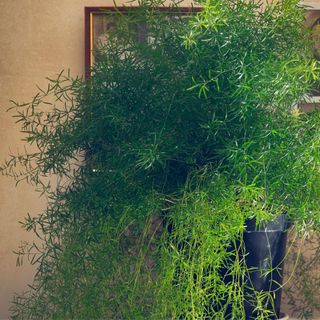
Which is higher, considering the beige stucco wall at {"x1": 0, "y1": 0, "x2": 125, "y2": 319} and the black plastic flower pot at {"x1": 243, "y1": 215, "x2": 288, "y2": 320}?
the beige stucco wall at {"x1": 0, "y1": 0, "x2": 125, "y2": 319}

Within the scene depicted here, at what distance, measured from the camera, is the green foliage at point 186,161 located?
1.06m

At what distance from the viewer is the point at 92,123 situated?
1.21m

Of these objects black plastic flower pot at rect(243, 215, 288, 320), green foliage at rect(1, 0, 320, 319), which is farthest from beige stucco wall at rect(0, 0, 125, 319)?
black plastic flower pot at rect(243, 215, 288, 320)

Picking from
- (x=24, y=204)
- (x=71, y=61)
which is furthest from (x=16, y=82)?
(x=24, y=204)

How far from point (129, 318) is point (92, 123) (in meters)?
0.31

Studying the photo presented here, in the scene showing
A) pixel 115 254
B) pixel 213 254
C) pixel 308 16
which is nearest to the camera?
pixel 213 254

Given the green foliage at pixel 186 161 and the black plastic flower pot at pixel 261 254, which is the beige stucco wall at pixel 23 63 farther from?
the black plastic flower pot at pixel 261 254

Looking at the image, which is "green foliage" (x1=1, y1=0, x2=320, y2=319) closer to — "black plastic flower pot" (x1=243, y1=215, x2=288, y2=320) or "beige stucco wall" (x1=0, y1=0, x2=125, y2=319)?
"black plastic flower pot" (x1=243, y1=215, x2=288, y2=320)

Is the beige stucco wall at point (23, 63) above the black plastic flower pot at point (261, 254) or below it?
above

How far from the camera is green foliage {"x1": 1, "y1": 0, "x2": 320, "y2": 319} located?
3.48ft

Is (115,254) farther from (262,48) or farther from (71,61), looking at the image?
(71,61)

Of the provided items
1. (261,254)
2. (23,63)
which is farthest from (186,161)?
(23,63)

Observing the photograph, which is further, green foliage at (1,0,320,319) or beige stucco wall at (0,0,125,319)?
beige stucco wall at (0,0,125,319)

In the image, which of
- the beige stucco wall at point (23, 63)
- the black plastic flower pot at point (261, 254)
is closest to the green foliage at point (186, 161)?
the black plastic flower pot at point (261, 254)
